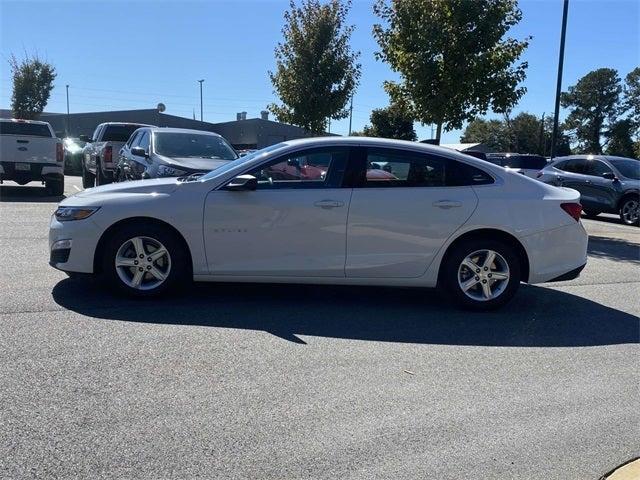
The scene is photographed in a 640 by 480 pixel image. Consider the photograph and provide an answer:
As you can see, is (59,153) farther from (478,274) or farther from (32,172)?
(478,274)

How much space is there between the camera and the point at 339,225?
594 centimetres

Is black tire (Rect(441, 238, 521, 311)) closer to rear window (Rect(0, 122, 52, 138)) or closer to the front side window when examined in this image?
the front side window

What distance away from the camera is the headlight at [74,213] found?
229 inches

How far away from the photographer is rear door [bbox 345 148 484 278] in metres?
5.98

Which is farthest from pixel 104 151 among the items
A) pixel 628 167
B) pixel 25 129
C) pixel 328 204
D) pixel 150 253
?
pixel 628 167

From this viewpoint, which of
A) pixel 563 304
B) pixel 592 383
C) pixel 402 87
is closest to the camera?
pixel 592 383

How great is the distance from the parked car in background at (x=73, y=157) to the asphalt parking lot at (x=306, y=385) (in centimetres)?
2147

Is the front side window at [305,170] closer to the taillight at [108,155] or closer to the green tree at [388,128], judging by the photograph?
the taillight at [108,155]

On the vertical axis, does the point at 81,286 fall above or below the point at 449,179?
below

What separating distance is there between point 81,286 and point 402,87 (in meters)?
10.3

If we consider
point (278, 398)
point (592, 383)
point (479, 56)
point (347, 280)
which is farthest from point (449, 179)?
point (479, 56)

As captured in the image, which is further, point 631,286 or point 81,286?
point 631,286

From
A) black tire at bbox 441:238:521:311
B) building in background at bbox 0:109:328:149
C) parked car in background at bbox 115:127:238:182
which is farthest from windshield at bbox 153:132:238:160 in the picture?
building in background at bbox 0:109:328:149

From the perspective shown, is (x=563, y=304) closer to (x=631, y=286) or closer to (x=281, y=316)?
(x=631, y=286)
